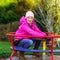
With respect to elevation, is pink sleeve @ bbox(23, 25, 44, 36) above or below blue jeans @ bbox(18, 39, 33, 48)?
above

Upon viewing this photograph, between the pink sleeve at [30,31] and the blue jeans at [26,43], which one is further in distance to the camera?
the blue jeans at [26,43]

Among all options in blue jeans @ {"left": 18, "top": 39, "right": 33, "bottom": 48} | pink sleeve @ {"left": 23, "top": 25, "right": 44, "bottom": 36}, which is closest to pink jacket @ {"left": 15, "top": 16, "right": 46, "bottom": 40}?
pink sleeve @ {"left": 23, "top": 25, "right": 44, "bottom": 36}

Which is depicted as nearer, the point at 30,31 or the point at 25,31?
the point at 30,31

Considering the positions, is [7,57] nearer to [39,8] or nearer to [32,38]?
[32,38]

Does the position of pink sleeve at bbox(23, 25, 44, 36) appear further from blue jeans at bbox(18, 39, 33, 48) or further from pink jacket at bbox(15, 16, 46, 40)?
blue jeans at bbox(18, 39, 33, 48)

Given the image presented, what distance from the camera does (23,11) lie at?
44.4 feet

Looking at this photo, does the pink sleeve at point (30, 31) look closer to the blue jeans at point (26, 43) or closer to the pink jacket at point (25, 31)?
the pink jacket at point (25, 31)

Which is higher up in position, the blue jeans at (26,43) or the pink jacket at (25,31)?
the pink jacket at (25,31)

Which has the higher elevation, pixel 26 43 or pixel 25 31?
pixel 25 31

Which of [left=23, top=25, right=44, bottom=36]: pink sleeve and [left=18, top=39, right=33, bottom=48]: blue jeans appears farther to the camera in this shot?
[left=18, top=39, right=33, bottom=48]: blue jeans

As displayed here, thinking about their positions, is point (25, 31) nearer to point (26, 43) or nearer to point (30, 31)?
point (30, 31)

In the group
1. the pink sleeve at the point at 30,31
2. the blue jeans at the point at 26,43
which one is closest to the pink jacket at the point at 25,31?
the pink sleeve at the point at 30,31

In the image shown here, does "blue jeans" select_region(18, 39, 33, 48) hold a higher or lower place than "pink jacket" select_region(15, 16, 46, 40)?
lower

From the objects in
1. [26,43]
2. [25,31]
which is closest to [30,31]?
[25,31]
